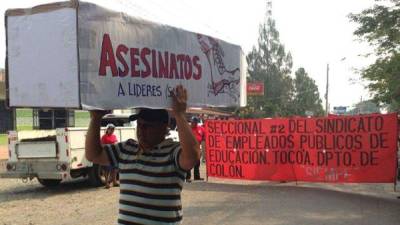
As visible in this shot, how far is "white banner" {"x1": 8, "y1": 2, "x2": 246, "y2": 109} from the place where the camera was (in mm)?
3217

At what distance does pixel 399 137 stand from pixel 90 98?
11.0 m

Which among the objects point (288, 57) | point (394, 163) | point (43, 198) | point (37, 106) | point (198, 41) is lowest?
point (43, 198)

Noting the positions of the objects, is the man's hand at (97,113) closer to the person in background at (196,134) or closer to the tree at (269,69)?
the person in background at (196,134)

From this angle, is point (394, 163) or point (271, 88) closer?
point (394, 163)

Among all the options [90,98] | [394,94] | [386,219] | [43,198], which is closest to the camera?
[90,98]

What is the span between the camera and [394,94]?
14234mm

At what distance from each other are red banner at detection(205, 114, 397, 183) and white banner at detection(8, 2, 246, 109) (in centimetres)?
890

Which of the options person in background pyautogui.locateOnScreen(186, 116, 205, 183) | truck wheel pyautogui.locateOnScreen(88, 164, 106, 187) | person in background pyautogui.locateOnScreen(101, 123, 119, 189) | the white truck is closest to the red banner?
person in background pyautogui.locateOnScreen(186, 116, 205, 183)

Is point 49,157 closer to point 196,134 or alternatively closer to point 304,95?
point 196,134

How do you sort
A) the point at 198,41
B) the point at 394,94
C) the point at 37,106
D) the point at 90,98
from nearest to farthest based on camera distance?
the point at 90,98, the point at 37,106, the point at 198,41, the point at 394,94

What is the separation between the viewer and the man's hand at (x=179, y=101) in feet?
11.5

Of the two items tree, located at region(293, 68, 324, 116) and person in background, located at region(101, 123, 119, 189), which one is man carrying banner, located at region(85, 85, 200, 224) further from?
tree, located at region(293, 68, 324, 116)

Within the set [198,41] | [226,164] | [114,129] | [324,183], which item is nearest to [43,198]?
[114,129]

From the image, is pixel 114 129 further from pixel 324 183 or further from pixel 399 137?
pixel 399 137
